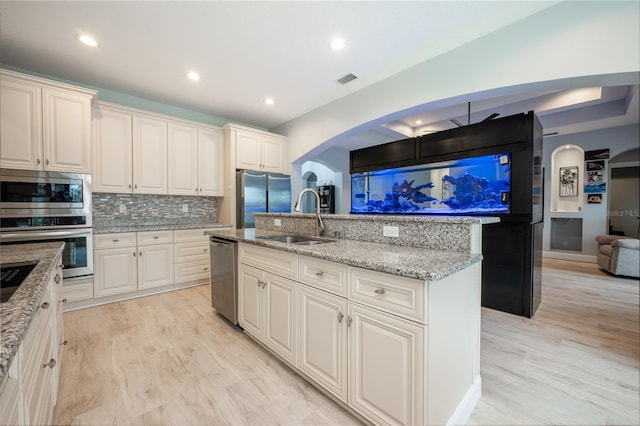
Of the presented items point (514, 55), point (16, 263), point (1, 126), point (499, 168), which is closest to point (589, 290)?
point (499, 168)

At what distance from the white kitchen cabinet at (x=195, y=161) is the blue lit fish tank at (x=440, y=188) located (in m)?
2.38

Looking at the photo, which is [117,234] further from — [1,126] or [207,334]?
[207,334]

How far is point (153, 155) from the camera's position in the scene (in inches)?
144

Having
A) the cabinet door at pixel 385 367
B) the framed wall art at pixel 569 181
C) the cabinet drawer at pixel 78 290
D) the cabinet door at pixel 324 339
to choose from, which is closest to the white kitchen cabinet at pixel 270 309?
the cabinet door at pixel 324 339

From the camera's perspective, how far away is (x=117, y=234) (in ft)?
10.5

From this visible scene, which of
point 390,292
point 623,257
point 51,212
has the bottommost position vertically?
point 623,257

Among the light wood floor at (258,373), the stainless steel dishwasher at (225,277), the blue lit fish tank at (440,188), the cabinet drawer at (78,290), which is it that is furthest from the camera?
the blue lit fish tank at (440,188)

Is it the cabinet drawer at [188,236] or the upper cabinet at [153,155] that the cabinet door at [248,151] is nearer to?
the upper cabinet at [153,155]

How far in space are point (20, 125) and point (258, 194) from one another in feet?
8.71

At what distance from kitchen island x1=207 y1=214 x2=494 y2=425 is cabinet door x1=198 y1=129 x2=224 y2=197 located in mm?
2669

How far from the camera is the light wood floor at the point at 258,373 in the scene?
1500 millimetres

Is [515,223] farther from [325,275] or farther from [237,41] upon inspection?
[237,41]

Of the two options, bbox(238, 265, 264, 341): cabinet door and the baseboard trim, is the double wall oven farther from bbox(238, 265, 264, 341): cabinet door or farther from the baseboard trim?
the baseboard trim

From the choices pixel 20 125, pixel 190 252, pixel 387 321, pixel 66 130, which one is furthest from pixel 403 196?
pixel 20 125
